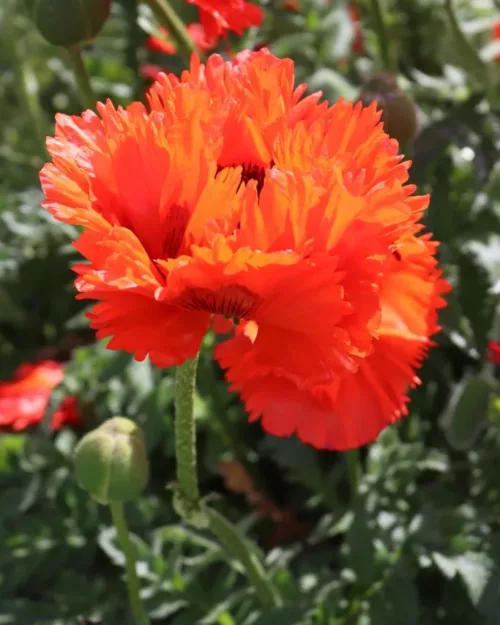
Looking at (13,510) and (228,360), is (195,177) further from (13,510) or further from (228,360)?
(13,510)

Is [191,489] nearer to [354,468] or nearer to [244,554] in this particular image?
[244,554]

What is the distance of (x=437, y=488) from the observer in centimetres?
128

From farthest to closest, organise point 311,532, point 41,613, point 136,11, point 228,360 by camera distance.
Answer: point 136,11 < point 311,532 < point 41,613 < point 228,360

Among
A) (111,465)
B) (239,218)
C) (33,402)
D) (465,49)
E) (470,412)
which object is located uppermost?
(239,218)

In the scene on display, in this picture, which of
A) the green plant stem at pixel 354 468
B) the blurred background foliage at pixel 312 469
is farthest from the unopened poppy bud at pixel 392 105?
the green plant stem at pixel 354 468

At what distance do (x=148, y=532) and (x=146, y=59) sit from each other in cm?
104

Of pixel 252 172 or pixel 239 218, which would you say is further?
pixel 252 172

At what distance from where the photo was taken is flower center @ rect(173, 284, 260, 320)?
0.62m

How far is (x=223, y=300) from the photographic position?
63 cm

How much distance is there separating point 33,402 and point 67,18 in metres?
0.68

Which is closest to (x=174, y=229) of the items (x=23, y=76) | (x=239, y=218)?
(x=239, y=218)

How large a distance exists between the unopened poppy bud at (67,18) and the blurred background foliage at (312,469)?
9cm

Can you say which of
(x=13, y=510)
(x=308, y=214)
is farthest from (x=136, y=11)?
(x=308, y=214)

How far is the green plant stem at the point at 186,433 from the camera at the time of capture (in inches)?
29.6
